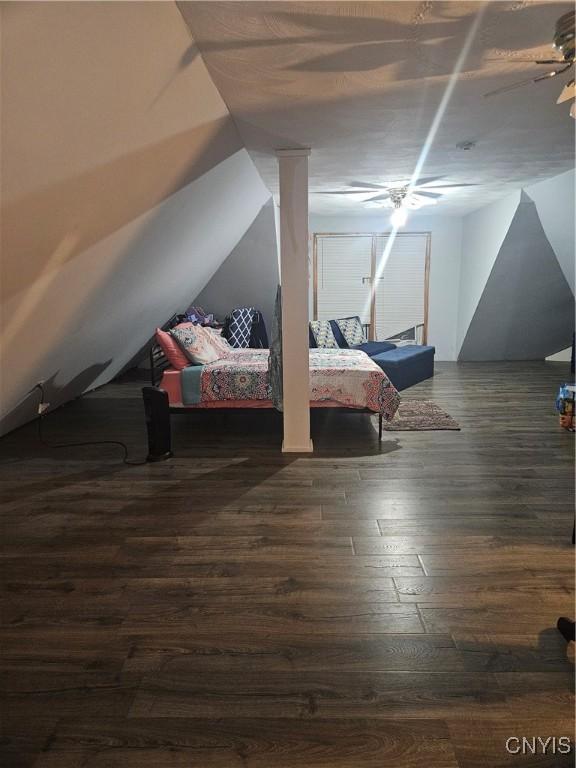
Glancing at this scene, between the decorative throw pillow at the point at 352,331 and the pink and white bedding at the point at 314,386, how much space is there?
2.18 meters

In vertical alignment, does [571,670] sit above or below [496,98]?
below

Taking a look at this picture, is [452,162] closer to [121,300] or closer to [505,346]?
[121,300]

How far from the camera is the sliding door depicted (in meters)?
8.10

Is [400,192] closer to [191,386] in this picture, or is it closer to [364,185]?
[364,185]

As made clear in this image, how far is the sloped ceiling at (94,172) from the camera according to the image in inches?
68.7

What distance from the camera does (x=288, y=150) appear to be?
3.76 meters

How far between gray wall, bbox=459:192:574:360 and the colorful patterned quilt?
3.21 m

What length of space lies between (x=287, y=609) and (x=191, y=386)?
272 cm

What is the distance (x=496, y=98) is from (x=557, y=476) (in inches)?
96.1

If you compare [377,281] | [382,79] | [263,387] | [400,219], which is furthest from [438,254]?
[382,79]

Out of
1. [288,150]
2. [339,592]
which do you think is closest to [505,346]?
[288,150]

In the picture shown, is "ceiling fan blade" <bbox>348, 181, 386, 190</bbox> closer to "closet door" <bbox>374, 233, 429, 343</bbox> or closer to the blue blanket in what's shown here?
the blue blanket

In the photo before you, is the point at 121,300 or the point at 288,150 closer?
the point at 288,150

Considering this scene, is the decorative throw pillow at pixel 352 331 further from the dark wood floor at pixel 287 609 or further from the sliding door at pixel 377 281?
the dark wood floor at pixel 287 609
